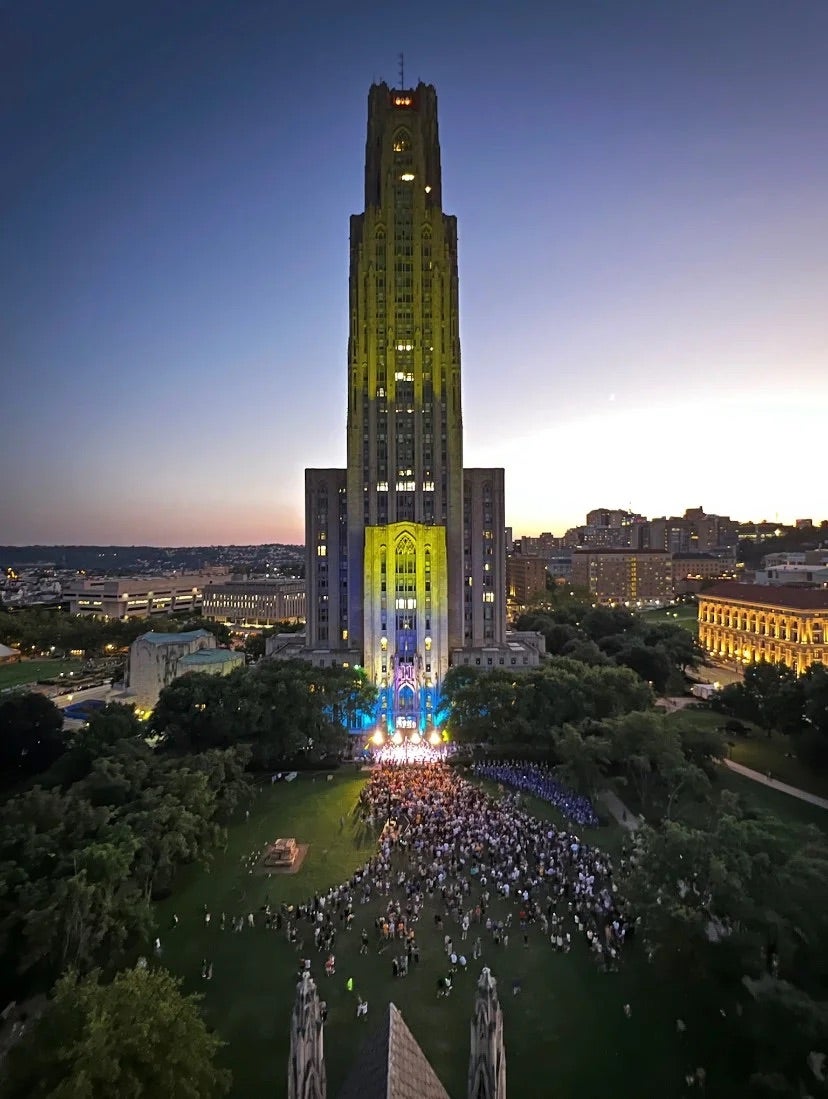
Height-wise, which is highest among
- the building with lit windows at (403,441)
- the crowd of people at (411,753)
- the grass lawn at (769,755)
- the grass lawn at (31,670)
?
the building with lit windows at (403,441)

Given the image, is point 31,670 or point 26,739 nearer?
point 26,739

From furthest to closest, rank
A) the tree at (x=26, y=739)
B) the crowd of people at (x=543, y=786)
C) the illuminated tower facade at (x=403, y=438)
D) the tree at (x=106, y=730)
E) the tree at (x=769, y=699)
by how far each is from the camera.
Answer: the illuminated tower facade at (x=403, y=438), the tree at (x=769, y=699), the tree at (x=26, y=739), the tree at (x=106, y=730), the crowd of people at (x=543, y=786)

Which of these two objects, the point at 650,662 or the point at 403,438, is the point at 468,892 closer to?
the point at 650,662

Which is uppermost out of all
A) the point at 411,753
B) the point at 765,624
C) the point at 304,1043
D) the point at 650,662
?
the point at 304,1043

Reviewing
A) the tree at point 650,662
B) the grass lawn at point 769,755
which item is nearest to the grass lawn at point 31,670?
the tree at point 650,662

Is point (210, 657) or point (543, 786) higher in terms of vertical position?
point (210, 657)

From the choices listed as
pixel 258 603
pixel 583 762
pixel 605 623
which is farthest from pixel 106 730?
pixel 258 603

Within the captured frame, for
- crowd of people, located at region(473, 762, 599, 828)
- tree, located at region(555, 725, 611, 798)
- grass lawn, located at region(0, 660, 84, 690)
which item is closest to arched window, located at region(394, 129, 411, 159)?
crowd of people, located at region(473, 762, 599, 828)

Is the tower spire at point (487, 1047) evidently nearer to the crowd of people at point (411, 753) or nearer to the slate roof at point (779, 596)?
the crowd of people at point (411, 753)
